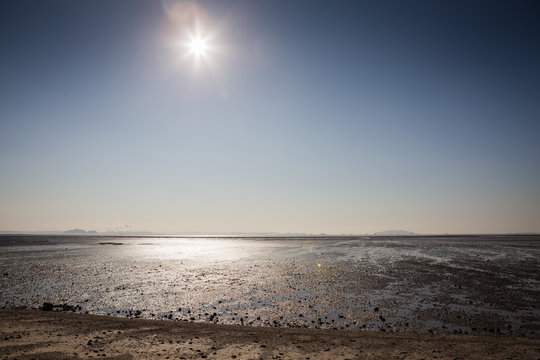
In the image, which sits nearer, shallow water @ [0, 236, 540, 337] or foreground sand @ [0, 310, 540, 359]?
foreground sand @ [0, 310, 540, 359]

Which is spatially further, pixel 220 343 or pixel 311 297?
pixel 311 297

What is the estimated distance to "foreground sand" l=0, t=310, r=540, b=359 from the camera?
9211mm

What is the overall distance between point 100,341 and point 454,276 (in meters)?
29.4

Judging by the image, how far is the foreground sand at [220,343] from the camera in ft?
30.2

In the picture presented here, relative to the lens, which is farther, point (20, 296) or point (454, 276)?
point (454, 276)

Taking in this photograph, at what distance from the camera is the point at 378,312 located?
50.3 ft

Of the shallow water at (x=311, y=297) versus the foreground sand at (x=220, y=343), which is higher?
the foreground sand at (x=220, y=343)

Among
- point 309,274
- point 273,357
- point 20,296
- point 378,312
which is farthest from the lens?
point 309,274

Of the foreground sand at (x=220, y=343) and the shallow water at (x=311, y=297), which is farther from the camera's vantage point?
the shallow water at (x=311, y=297)

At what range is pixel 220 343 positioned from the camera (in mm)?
10328

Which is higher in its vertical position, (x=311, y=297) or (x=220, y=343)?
(x=220, y=343)

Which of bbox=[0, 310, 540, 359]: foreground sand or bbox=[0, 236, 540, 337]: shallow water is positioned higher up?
bbox=[0, 310, 540, 359]: foreground sand

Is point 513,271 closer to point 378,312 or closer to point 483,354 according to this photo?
point 378,312

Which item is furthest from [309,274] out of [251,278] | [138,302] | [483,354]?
[483,354]
